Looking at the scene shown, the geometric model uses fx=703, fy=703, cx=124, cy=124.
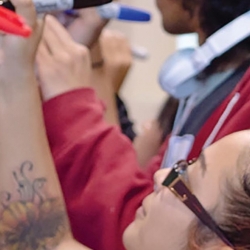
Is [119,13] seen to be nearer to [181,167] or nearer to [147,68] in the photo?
[181,167]

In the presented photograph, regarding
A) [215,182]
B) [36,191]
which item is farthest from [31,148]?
[215,182]

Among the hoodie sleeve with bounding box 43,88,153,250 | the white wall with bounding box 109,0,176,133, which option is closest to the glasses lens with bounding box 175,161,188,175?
the hoodie sleeve with bounding box 43,88,153,250

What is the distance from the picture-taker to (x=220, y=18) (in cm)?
78

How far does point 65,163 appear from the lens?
74 centimetres

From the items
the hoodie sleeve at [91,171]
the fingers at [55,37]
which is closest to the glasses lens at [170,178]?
the hoodie sleeve at [91,171]

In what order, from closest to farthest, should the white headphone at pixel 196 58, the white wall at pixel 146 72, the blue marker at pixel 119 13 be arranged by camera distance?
1. the white headphone at pixel 196 58
2. the blue marker at pixel 119 13
3. the white wall at pixel 146 72

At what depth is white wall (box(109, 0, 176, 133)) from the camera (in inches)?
62.0

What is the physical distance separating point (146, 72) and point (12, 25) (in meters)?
1.06

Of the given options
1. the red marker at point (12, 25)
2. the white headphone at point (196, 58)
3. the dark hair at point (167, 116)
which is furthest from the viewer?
the dark hair at point (167, 116)

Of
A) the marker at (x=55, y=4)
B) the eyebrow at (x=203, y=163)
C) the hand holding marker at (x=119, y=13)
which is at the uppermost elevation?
the marker at (x=55, y=4)

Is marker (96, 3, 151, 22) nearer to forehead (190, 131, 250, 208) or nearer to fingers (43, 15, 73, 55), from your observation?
fingers (43, 15, 73, 55)

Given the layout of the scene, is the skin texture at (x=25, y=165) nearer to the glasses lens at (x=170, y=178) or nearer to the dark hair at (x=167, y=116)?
the glasses lens at (x=170, y=178)

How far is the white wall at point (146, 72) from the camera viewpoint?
5.16 feet

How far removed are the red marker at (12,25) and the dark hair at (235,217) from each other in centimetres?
21
